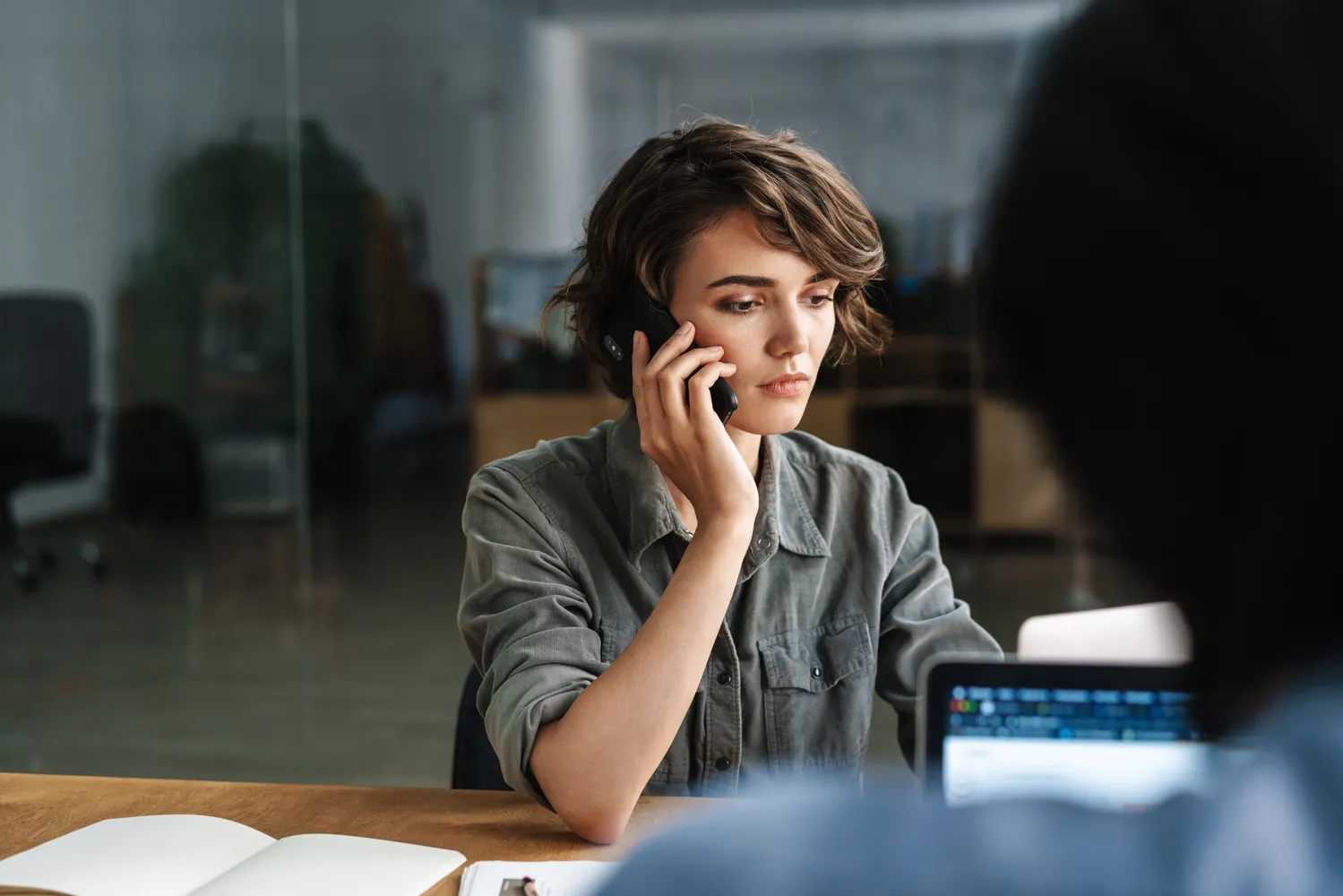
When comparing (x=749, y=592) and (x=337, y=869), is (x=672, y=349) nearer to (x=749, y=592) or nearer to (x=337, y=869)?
(x=749, y=592)

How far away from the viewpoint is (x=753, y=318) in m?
1.54

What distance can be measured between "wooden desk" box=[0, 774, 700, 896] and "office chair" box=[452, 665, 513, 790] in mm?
276

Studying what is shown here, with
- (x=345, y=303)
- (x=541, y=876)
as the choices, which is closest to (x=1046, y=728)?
(x=541, y=876)

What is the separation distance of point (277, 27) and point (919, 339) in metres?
2.47

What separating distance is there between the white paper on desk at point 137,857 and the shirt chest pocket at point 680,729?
446 millimetres

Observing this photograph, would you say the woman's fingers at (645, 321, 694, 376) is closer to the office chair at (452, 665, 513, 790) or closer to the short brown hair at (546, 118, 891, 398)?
the short brown hair at (546, 118, 891, 398)

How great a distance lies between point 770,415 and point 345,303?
3437mm

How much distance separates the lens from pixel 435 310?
4582mm

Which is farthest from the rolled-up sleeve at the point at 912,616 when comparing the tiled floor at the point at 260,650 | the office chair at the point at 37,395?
the office chair at the point at 37,395

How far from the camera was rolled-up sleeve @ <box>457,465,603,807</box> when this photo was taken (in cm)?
125

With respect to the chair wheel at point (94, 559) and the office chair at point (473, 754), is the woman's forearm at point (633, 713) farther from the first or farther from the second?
the chair wheel at point (94, 559)

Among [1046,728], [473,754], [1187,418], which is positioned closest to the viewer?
[1187,418]

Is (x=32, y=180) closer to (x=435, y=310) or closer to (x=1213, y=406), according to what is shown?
(x=435, y=310)

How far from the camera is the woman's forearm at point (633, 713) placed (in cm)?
118
